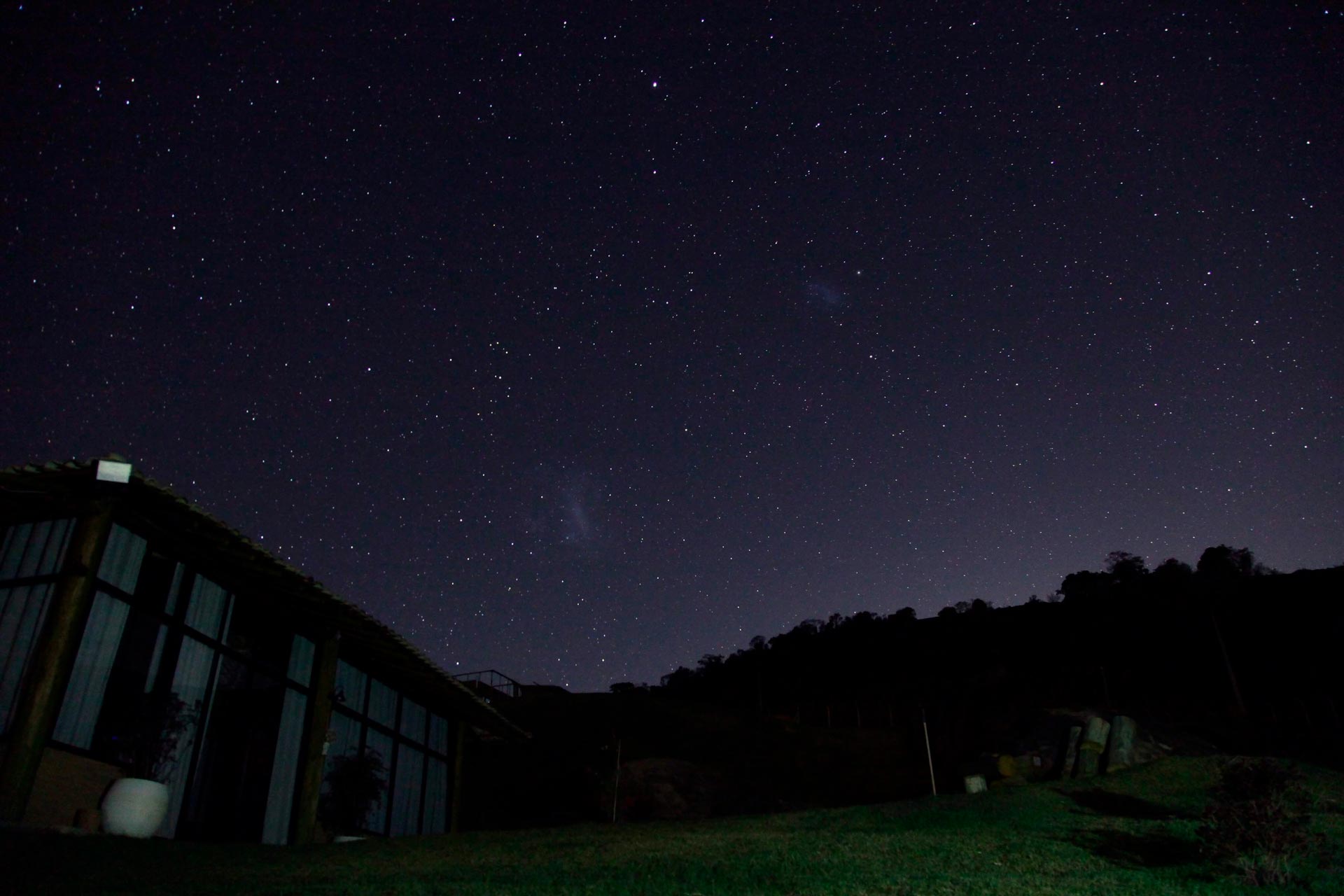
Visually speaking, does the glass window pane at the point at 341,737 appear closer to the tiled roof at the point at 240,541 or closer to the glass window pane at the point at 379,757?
the glass window pane at the point at 379,757

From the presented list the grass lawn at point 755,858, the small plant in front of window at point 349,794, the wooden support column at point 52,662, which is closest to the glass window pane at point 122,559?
the wooden support column at point 52,662

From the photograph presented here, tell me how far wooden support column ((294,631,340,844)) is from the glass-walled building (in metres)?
0.03

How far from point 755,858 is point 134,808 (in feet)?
26.8

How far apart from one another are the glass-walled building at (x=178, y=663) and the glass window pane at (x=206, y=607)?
0.03 m

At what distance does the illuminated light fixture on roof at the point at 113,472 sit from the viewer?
10523 mm

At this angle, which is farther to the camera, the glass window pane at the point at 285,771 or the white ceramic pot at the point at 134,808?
the glass window pane at the point at 285,771

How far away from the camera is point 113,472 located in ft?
34.9

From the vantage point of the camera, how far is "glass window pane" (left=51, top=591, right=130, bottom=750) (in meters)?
10.8

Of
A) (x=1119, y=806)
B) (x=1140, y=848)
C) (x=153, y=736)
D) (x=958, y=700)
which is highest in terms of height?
(x=958, y=700)

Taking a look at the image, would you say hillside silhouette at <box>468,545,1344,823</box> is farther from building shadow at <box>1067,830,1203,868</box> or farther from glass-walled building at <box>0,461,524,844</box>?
glass-walled building at <box>0,461,524,844</box>

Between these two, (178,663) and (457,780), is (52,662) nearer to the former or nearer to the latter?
(178,663)

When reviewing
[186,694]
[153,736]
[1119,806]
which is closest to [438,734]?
[186,694]

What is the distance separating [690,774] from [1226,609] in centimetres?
4460

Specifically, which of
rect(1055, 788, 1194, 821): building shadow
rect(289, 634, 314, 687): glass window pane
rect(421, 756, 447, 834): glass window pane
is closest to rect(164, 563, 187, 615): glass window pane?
rect(289, 634, 314, 687): glass window pane
